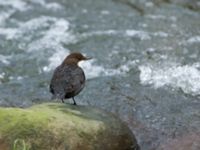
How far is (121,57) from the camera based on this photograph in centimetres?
1012

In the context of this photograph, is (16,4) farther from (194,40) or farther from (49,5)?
(194,40)

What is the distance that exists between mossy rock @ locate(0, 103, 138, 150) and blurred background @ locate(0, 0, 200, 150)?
2.67 ft

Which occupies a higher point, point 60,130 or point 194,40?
point 60,130

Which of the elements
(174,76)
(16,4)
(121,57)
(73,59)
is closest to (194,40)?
(121,57)

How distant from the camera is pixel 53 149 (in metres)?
6.04

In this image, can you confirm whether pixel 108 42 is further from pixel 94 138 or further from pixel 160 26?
pixel 94 138

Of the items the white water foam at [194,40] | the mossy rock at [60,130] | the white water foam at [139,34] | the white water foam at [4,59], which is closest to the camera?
the mossy rock at [60,130]

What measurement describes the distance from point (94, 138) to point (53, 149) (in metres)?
0.50

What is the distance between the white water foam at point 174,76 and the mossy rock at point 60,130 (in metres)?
2.30

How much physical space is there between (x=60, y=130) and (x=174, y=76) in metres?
3.49

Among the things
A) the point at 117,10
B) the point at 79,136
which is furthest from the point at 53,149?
the point at 117,10

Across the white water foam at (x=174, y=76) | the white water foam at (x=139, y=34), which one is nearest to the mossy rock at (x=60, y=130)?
the white water foam at (x=174, y=76)

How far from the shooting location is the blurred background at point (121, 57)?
26.7ft

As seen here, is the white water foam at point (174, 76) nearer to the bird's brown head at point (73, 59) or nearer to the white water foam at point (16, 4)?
the bird's brown head at point (73, 59)
